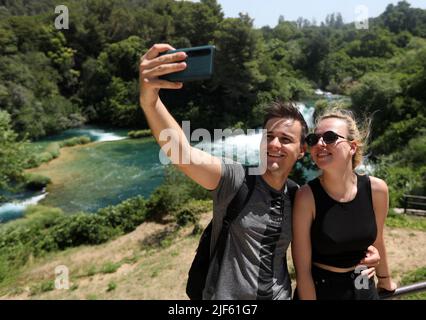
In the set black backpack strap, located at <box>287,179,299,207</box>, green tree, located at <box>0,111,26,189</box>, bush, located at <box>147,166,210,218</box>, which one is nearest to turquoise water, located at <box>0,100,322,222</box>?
bush, located at <box>147,166,210,218</box>

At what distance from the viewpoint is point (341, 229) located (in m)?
1.63

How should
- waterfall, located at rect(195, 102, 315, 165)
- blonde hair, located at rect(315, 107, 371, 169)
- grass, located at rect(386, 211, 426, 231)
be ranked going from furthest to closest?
waterfall, located at rect(195, 102, 315, 165) < grass, located at rect(386, 211, 426, 231) < blonde hair, located at rect(315, 107, 371, 169)

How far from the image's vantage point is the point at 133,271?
9797 mm

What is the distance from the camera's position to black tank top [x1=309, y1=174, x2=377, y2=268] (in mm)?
1621

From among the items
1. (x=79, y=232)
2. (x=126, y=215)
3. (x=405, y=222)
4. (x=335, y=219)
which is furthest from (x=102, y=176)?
(x=335, y=219)

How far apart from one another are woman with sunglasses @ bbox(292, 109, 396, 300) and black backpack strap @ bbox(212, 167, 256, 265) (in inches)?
10.0

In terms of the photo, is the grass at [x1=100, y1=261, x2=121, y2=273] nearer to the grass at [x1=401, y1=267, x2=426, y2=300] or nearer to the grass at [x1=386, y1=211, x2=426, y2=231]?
the grass at [x1=401, y1=267, x2=426, y2=300]

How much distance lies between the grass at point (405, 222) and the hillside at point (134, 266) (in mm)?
250

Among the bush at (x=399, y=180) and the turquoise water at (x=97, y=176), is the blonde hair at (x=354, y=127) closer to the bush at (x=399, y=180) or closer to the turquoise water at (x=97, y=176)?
the bush at (x=399, y=180)

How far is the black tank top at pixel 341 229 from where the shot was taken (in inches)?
63.8

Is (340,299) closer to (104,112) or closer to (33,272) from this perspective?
(33,272)

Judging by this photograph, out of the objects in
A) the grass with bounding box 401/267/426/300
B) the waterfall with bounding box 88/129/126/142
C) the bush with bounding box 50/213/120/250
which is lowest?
the bush with bounding box 50/213/120/250

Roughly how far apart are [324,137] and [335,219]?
367 millimetres

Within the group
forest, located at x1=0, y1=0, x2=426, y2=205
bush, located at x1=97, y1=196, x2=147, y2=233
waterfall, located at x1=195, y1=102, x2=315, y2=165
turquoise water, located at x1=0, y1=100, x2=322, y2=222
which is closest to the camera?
bush, located at x1=97, y1=196, x2=147, y2=233
